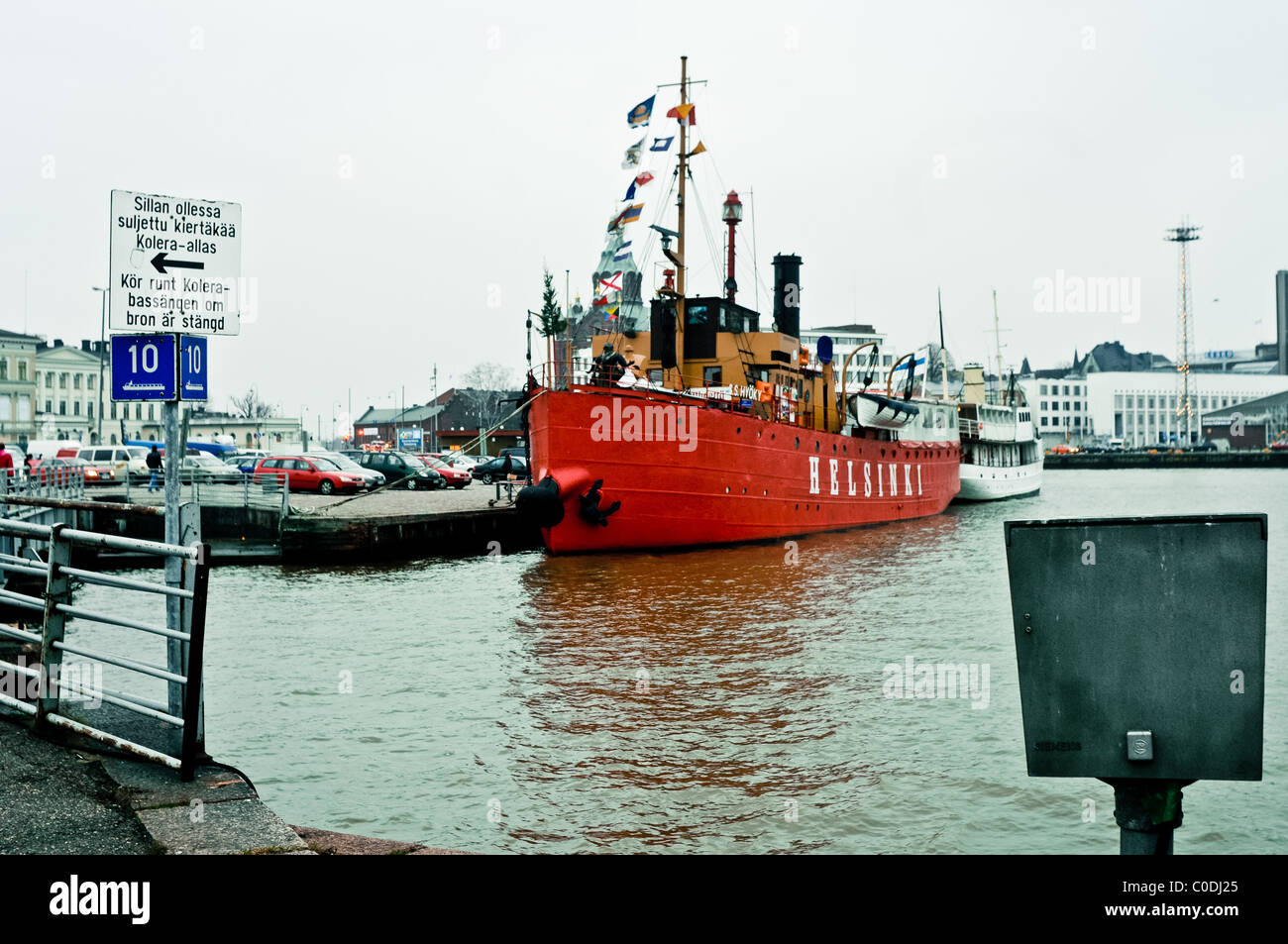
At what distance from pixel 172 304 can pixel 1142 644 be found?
→ 204 inches

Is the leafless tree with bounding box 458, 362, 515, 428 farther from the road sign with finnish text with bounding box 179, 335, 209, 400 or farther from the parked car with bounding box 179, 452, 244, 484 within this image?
the road sign with finnish text with bounding box 179, 335, 209, 400

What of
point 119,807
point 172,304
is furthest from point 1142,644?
point 172,304

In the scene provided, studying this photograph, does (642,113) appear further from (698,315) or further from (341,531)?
(341,531)

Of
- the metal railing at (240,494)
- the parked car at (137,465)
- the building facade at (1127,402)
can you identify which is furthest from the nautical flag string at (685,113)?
the building facade at (1127,402)

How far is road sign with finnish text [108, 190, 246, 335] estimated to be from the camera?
574 cm

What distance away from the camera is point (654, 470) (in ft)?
84.5

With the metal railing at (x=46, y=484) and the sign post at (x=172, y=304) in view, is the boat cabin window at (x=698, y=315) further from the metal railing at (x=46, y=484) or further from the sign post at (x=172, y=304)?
the sign post at (x=172, y=304)

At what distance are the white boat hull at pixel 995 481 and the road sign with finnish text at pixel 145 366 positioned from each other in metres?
49.2

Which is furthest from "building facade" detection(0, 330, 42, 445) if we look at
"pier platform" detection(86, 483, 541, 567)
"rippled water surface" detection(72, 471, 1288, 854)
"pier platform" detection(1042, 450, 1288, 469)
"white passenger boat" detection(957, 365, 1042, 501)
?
"pier platform" detection(1042, 450, 1288, 469)

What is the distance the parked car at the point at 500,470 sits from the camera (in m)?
49.4

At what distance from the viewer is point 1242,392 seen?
6122 inches

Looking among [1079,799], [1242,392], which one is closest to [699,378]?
[1079,799]
